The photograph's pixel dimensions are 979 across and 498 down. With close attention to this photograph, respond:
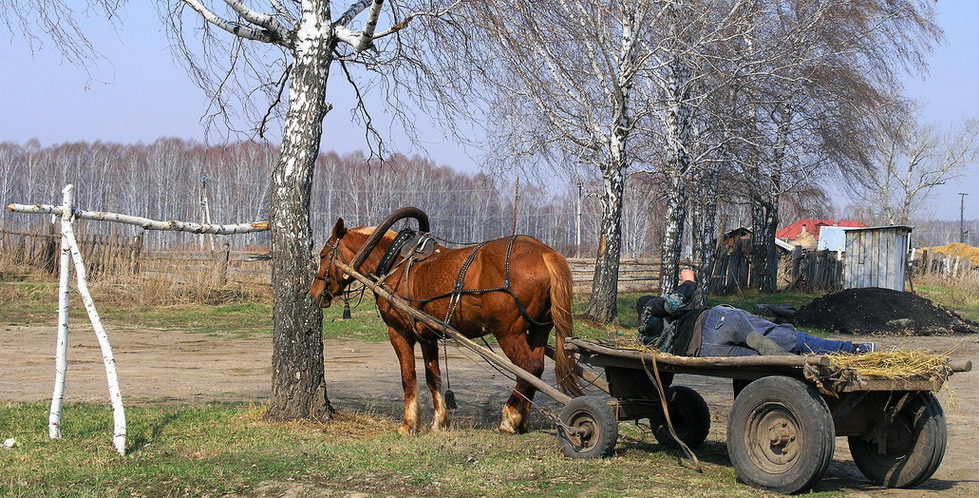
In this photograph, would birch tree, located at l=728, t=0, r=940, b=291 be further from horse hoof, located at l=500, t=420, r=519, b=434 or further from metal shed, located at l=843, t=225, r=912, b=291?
horse hoof, located at l=500, t=420, r=519, b=434

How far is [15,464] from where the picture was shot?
22.7ft

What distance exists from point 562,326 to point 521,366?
23.9 inches

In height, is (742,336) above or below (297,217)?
below

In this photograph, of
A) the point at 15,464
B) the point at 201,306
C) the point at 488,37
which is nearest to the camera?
the point at 15,464

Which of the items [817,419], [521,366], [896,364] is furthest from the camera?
[521,366]

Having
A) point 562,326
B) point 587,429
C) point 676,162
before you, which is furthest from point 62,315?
point 676,162

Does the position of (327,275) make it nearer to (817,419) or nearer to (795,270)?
A: (817,419)

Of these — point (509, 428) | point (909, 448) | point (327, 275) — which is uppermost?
point (327, 275)

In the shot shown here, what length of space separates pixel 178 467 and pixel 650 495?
3.47 m

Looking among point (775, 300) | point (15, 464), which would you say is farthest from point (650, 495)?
point (775, 300)

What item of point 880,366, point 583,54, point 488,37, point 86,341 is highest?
point 583,54

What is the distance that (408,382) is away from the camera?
30.5 ft

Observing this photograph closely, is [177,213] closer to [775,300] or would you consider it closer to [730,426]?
[775,300]

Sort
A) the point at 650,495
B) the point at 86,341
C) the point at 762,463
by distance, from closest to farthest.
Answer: the point at 650,495
the point at 762,463
the point at 86,341
